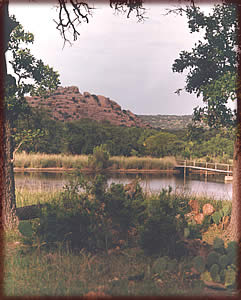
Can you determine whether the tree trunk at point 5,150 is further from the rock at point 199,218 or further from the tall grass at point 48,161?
the tall grass at point 48,161

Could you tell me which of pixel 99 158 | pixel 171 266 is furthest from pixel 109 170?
pixel 171 266

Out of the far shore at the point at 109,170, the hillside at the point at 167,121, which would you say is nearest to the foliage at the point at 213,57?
the far shore at the point at 109,170

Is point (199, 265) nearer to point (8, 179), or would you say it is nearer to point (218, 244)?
point (218, 244)

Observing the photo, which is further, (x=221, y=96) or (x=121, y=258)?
(x=221, y=96)

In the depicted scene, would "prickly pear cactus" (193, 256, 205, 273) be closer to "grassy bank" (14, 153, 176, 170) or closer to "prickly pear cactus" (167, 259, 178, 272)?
"prickly pear cactus" (167, 259, 178, 272)

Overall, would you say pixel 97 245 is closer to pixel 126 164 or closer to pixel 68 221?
pixel 68 221

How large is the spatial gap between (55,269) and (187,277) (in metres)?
1.82

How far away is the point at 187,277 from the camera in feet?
17.0

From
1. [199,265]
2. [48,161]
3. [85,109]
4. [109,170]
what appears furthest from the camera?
[85,109]

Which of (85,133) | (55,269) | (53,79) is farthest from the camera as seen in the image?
(85,133)

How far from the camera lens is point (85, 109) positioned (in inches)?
2427

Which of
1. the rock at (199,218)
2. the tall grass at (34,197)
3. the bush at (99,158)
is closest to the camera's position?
the rock at (199,218)

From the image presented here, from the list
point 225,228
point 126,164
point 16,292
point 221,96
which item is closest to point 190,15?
point 221,96

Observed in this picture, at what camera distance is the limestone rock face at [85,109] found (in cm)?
5756
